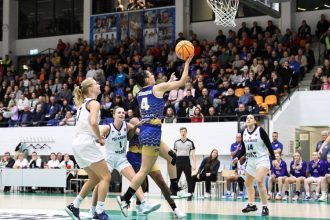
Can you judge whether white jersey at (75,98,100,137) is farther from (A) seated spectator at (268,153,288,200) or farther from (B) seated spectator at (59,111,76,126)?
(B) seated spectator at (59,111,76,126)

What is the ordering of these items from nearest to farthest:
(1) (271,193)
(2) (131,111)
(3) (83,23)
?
(1) (271,193), (2) (131,111), (3) (83,23)

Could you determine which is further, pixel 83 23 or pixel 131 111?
pixel 83 23

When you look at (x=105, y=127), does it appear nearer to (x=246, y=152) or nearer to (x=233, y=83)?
(x=246, y=152)

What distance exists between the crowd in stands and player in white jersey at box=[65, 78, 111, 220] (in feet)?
30.5

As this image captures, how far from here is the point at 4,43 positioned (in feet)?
112

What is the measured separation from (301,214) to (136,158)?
3.39m

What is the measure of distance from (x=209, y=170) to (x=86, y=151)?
1099 centimetres

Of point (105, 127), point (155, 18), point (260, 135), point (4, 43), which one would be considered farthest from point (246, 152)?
point (4, 43)

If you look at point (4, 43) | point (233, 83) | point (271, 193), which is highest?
point (4, 43)

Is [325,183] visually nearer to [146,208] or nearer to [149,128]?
[146,208]

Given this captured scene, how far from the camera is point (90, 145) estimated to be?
9.16m

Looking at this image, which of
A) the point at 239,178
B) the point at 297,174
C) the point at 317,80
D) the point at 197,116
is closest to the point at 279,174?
the point at 297,174

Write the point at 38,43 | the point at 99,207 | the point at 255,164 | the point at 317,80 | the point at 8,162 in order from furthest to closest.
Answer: the point at 38,43, the point at 8,162, the point at 317,80, the point at 255,164, the point at 99,207

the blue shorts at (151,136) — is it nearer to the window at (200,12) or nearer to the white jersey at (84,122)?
the white jersey at (84,122)
